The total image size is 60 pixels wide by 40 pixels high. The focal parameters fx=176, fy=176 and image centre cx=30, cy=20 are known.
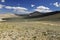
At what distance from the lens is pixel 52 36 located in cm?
1792

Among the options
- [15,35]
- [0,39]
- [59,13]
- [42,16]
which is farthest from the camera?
[59,13]

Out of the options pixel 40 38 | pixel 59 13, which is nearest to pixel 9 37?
pixel 40 38

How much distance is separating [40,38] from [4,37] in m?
3.50

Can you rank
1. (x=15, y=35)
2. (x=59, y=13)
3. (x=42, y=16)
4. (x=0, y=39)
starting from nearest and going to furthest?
(x=0, y=39)
(x=15, y=35)
(x=42, y=16)
(x=59, y=13)

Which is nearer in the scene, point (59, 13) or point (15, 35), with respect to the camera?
point (15, 35)

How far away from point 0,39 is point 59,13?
140ft

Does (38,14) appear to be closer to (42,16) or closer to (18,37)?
(42,16)

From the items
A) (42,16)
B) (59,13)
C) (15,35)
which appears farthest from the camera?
(59,13)

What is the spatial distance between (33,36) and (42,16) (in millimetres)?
34314

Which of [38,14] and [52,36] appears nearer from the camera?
[52,36]

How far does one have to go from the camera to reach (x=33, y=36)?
17766mm

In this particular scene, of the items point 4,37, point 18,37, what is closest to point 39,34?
point 18,37

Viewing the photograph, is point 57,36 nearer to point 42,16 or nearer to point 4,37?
point 4,37

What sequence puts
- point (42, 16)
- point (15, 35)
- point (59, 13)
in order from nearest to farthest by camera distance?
point (15, 35)
point (42, 16)
point (59, 13)
